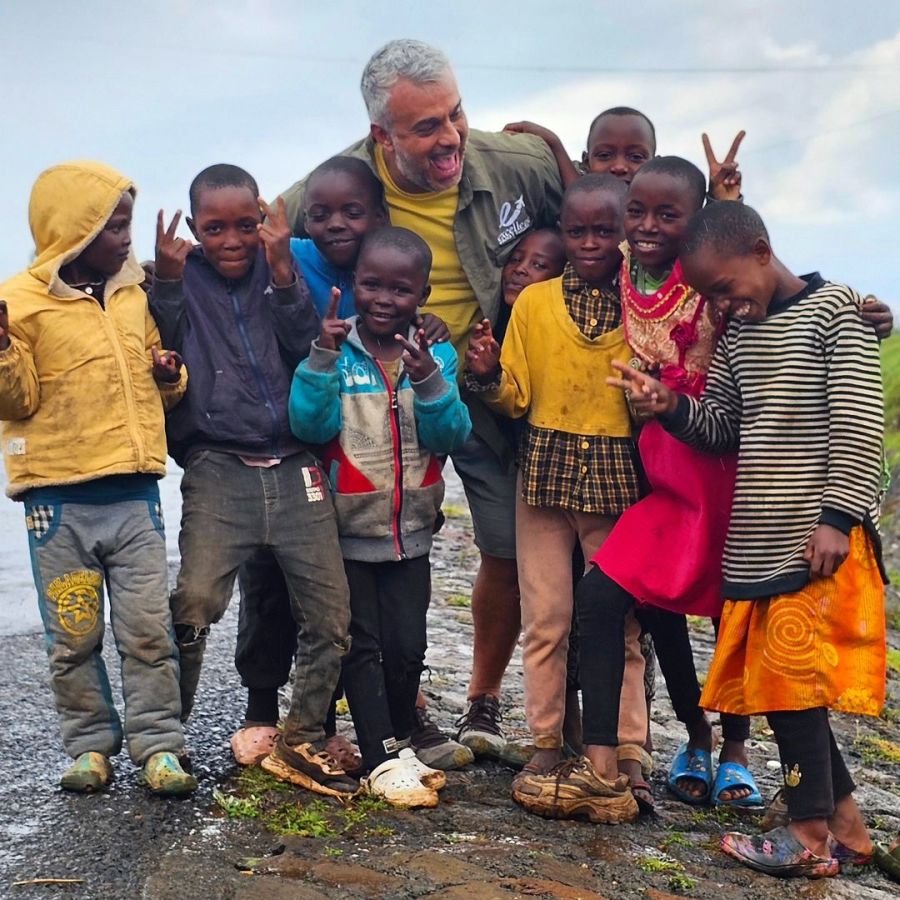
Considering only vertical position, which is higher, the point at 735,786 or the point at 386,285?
the point at 386,285

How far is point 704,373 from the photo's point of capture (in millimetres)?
4207

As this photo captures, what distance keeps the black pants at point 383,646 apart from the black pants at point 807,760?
1.28 metres

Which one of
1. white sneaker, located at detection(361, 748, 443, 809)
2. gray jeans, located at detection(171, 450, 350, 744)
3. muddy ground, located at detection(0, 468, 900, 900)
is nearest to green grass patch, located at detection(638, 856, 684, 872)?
muddy ground, located at detection(0, 468, 900, 900)

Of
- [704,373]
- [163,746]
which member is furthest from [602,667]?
[163,746]

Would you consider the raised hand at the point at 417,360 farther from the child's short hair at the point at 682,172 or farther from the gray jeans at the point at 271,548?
the child's short hair at the point at 682,172

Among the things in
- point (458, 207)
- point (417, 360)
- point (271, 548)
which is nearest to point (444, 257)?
point (458, 207)

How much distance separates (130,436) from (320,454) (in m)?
0.67

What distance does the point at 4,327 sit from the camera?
3.85 meters

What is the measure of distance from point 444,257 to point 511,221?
294 millimetres

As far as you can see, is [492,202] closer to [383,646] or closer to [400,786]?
[383,646]

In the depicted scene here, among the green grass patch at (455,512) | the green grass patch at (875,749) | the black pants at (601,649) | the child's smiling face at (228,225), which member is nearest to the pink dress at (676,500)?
the black pants at (601,649)

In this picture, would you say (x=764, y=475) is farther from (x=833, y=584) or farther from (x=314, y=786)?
(x=314, y=786)

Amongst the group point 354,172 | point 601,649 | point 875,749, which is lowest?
point 875,749

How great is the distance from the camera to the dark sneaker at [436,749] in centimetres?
466
